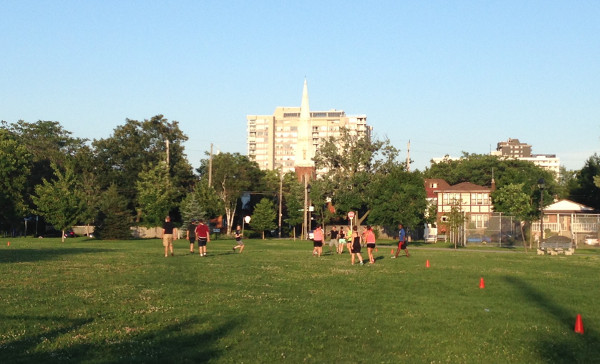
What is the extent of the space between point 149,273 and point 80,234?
79.5 meters

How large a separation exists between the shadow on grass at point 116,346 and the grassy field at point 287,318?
0.02 meters

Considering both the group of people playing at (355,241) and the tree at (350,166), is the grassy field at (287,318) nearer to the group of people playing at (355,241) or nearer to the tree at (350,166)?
the group of people playing at (355,241)

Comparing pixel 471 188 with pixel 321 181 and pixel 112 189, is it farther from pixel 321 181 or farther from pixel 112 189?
pixel 112 189

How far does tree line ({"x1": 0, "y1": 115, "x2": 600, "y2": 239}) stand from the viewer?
73.1m

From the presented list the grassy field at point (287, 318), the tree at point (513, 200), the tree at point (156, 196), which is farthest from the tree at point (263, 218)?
the grassy field at point (287, 318)

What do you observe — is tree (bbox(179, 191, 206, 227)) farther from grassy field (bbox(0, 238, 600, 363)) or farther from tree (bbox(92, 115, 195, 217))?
grassy field (bbox(0, 238, 600, 363))

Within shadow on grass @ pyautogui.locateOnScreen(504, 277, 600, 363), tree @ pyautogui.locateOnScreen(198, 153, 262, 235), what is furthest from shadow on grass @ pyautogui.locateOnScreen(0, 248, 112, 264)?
tree @ pyautogui.locateOnScreen(198, 153, 262, 235)

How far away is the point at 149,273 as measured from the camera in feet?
74.9

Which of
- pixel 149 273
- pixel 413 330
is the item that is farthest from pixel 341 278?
pixel 413 330

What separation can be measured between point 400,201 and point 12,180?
47.3 meters

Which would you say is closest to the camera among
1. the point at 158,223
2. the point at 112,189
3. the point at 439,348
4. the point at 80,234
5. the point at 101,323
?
the point at 439,348

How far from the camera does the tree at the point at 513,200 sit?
79.9m

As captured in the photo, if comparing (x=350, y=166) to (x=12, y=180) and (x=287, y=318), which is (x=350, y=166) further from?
(x=287, y=318)

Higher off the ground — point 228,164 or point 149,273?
point 228,164
